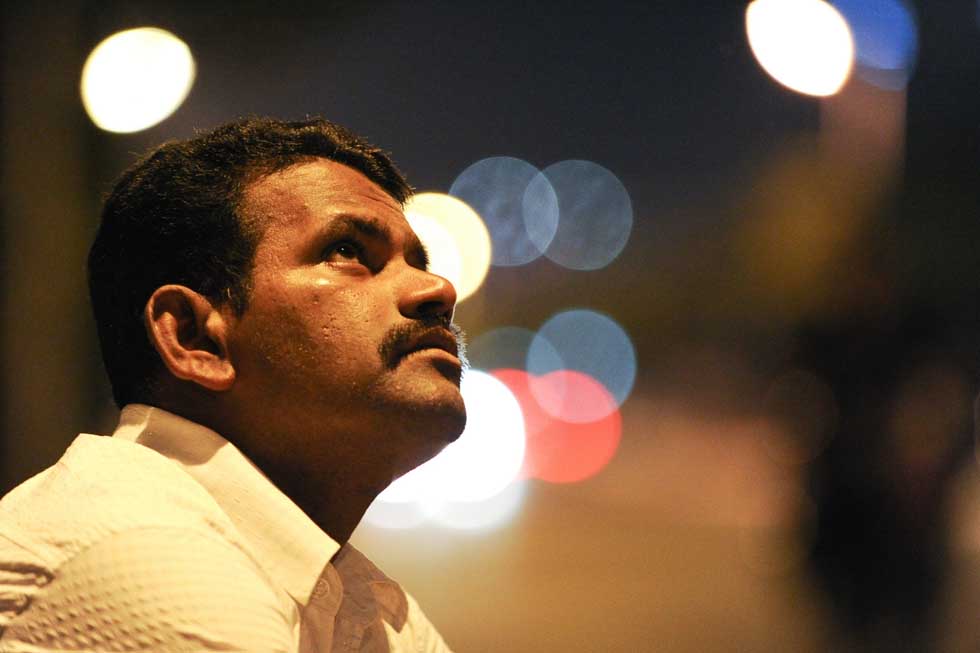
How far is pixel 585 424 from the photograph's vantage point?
98.5 ft

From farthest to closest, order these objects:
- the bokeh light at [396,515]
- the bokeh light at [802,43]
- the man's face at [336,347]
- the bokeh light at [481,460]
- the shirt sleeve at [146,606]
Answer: the bokeh light at [481,460] < the bokeh light at [396,515] < the bokeh light at [802,43] < the man's face at [336,347] < the shirt sleeve at [146,606]

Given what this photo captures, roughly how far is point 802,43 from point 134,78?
352 cm

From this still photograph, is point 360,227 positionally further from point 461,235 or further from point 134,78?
point 461,235

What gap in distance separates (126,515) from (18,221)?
339 centimetres

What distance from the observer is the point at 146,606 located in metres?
1.44

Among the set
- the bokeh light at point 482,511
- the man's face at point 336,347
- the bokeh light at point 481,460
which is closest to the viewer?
the man's face at point 336,347

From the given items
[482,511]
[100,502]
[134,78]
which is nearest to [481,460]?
[482,511]

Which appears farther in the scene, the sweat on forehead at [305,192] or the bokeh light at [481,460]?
the bokeh light at [481,460]

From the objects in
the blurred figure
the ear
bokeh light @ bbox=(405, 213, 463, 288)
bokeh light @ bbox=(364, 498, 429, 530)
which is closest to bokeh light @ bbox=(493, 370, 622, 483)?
bokeh light @ bbox=(364, 498, 429, 530)

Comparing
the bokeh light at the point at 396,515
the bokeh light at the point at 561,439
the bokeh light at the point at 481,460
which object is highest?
the bokeh light at the point at 396,515

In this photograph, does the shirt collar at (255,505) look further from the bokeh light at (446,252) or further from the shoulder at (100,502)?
the bokeh light at (446,252)

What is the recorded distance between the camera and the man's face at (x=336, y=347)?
193 cm

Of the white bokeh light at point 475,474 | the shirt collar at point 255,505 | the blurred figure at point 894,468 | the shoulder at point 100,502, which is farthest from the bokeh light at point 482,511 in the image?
the shoulder at point 100,502

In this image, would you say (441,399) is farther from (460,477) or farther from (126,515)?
(460,477)
